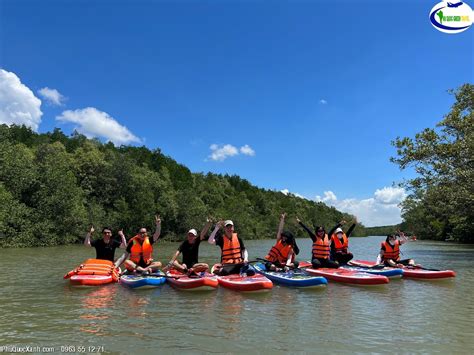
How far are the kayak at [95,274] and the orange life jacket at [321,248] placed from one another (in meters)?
6.15

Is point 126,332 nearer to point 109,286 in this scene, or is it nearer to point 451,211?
point 109,286

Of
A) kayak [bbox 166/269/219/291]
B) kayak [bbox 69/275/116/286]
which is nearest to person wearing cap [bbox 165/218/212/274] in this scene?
kayak [bbox 166/269/219/291]

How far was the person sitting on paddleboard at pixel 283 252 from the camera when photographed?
12.3 meters

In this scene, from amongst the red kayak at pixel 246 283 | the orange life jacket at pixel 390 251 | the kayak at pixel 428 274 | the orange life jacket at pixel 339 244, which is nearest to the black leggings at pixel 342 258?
the orange life jacket at pixel 339 244

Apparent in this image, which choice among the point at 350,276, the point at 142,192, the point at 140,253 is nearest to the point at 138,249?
the point at 140,253

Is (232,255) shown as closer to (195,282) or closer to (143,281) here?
(195,282)

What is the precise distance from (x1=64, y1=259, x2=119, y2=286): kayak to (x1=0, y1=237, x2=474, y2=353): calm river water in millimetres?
220

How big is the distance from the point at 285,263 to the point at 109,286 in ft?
17.0

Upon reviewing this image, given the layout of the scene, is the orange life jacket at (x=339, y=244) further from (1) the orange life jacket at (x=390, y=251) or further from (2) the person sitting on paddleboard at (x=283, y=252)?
(2) the person sitting on paddleboard at (x=283, y=252)

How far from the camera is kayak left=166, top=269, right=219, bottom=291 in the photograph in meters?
10.0

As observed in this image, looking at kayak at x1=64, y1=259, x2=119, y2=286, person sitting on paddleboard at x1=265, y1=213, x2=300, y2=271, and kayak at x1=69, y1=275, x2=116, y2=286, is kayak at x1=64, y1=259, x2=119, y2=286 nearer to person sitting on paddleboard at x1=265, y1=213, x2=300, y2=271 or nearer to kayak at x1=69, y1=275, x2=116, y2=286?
kayak at x1=69, y1=275, x2=116, y2=286

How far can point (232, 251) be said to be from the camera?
11.3m

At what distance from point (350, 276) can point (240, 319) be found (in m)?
5.15

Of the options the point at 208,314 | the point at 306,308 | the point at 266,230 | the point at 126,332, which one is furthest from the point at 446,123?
the point at 266,230
